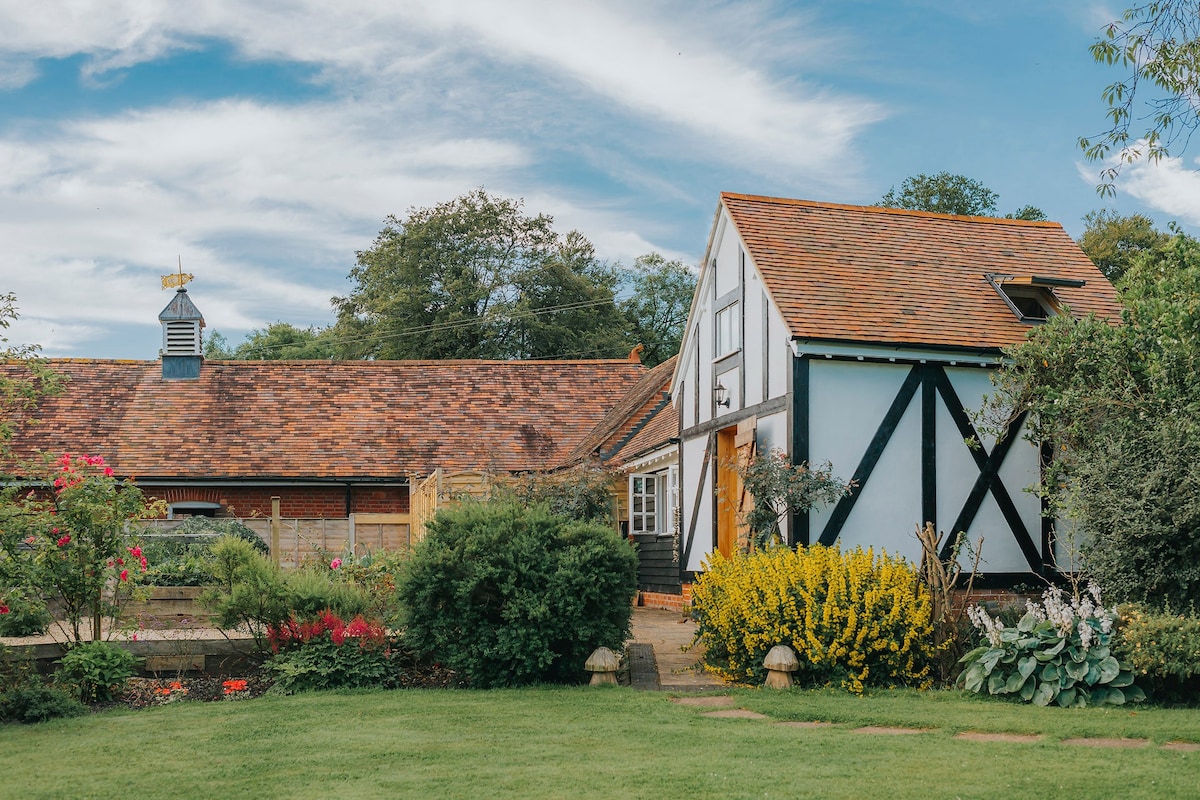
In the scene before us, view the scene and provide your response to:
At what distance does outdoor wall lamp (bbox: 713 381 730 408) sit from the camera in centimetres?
1602

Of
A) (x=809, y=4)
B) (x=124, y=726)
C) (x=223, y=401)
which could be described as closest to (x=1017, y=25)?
(x=809, y=4)

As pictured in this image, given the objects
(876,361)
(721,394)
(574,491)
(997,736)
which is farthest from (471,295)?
(997,736)

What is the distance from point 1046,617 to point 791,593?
2.37m

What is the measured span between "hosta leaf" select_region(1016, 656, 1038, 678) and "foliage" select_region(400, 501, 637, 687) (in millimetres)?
3672

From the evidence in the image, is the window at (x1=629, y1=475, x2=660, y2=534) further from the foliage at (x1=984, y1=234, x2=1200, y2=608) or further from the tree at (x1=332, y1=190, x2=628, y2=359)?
the tree at (x1=332, y1=190, x2=628, y2=359)

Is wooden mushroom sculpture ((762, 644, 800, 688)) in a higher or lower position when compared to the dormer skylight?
lower

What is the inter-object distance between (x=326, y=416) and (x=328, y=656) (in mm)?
15500

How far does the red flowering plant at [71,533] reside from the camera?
32.3 ft

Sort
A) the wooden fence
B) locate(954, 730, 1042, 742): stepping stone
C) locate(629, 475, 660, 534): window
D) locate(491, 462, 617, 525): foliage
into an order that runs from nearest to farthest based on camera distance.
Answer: locate(954, 730, 1042, 742): stepping stone → the wooden fence → locate(491, 462, 617, 525): foliage → locate(629, 475, 660, 534): window

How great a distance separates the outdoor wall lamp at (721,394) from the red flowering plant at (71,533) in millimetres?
8163

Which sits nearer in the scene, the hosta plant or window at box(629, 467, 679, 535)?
the hosta plant

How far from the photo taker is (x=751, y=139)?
661 inches

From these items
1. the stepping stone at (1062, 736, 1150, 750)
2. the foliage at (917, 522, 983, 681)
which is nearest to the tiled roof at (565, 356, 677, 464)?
the foliage at (917, 522, 983, 681)

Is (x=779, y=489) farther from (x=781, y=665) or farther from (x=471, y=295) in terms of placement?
(x=471, y=295)
